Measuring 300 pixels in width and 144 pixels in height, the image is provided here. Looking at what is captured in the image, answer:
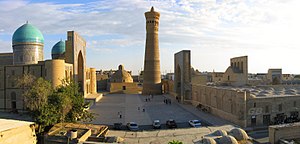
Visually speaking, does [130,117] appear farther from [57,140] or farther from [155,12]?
[155,12]

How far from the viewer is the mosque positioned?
24.1m

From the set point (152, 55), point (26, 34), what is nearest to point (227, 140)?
point (152, 55)

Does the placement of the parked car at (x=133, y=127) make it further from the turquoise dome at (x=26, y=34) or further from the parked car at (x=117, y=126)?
the turquoise dome at (x=26, y=34)

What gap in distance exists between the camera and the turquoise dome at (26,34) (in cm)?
3359

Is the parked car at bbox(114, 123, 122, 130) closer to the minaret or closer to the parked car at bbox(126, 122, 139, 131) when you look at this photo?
the parked car at bbox(126, 122, 139, 131)

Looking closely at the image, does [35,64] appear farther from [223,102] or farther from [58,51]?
[223,102]

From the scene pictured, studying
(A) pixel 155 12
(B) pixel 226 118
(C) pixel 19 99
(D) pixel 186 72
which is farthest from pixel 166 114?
(A) pixel 155 12

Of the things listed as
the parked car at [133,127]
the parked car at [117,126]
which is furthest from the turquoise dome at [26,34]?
the parked car at [133,127]

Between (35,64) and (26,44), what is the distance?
34.6 ft

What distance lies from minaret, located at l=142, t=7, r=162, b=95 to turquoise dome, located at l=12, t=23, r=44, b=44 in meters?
16.6

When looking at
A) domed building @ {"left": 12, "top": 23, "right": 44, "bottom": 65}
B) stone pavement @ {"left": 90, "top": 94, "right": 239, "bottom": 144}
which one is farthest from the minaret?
domed building @ {"left": 12, "top": 23, "right": 44, "bottom": 65}

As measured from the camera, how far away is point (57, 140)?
45.6ft

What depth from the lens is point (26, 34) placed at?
1324 inches

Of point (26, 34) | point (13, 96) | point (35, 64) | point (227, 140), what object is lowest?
point (227, 140)
